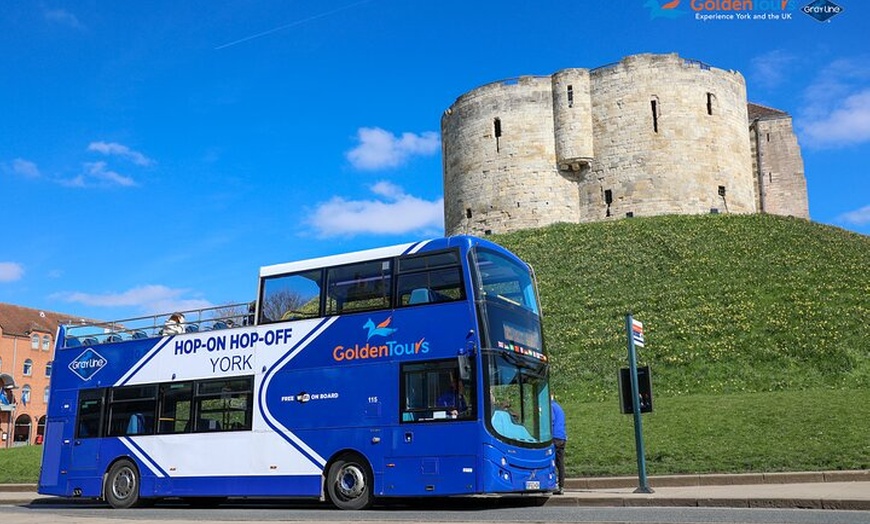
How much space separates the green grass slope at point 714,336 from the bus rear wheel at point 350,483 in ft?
16.0

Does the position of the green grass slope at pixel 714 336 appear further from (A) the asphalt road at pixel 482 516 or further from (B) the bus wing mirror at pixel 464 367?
(B) the bus wing mirror at pixel 464 367

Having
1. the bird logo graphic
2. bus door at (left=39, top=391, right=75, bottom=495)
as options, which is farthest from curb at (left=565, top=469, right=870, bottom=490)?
bus door at (left=39, top=391, right=75, bottom=495)

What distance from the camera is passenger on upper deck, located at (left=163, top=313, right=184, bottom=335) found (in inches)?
648

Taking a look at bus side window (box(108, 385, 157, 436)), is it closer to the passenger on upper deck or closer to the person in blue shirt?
the passenger on upper deck

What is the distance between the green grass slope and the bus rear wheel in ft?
16.0

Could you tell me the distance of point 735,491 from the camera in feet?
43.3

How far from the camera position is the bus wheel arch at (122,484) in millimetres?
16156

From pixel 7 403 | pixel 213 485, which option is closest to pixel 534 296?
pixel 213 485

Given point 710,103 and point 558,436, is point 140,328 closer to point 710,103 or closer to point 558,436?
point 558,436

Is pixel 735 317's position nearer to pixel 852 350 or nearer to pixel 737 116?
pixel 852 350

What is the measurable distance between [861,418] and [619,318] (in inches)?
552

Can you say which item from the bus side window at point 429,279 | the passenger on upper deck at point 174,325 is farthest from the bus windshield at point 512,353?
the passenger on upper deck at point 174,325

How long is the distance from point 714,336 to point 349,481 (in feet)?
60.3

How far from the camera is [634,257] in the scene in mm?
38844
